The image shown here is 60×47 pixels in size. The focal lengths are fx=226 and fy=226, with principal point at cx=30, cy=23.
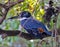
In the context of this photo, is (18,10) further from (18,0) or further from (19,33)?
(19,33)

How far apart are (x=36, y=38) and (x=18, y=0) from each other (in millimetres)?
425

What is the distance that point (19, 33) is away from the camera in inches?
82.0

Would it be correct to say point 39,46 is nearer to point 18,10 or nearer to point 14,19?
point 14,19

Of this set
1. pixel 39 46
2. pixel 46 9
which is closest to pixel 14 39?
pixel 39 46

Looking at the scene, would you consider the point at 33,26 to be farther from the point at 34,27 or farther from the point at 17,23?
the point at 17,23

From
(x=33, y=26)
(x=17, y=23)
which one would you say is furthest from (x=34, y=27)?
(x=17, y=23)

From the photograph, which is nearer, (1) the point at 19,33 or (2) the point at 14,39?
(1) the point at 19,33

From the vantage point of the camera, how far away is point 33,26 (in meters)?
2.45

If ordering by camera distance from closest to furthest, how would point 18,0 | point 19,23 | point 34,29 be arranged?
1. point 18,0
2. point 34,29
3. point 19,23

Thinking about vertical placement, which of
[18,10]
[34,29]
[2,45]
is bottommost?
[2,45]

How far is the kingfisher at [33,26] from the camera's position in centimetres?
231

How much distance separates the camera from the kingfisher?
2311 mm

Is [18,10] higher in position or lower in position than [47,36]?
higher

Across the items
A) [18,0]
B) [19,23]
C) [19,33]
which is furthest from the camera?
[19,23]
